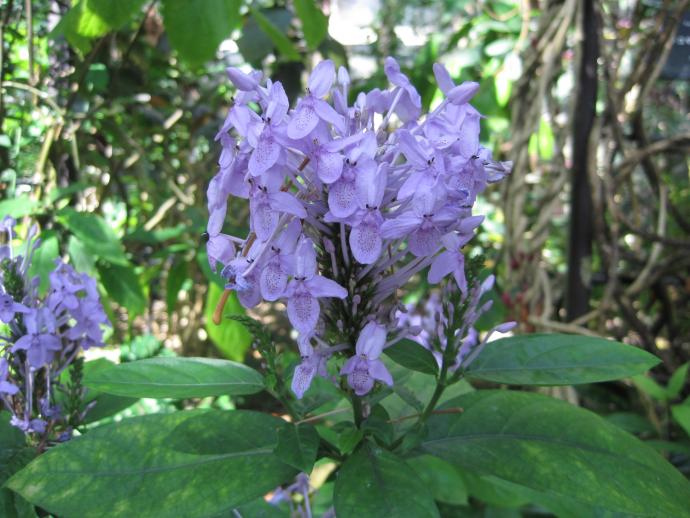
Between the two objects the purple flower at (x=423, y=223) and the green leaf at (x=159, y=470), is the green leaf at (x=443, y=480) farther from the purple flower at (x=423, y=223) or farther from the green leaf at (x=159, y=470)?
the purple flower at (x=423, y=223)

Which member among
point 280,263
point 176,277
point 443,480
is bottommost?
point 443,480

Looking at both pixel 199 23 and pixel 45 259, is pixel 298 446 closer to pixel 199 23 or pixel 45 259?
pixel 199 23

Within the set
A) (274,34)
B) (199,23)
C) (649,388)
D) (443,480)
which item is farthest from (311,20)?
(649,388)

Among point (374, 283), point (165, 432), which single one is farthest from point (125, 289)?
point (374, 283)

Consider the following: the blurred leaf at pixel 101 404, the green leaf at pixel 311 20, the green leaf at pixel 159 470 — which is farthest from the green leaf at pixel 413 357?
the green leaf at pixel 311 20

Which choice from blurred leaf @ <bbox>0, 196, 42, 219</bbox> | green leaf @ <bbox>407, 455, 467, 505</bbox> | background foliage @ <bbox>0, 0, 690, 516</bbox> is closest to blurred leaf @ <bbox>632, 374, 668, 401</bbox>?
background foliage @ <bbox>0, 0, 690, 516</bbox>

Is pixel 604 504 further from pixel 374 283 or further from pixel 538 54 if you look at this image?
pixel 538 54
